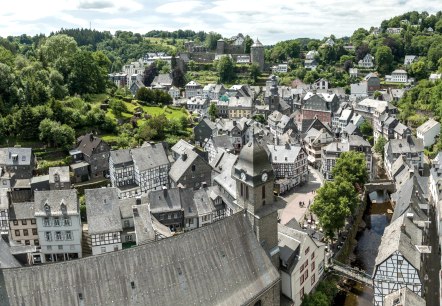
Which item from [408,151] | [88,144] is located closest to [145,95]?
[88,144]

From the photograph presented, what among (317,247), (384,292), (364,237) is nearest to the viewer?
(384,292)

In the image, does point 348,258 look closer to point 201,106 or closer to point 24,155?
point 24,155

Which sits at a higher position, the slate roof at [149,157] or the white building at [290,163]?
the slate roof at [149,157]

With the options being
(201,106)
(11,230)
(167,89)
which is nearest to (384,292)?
(11,230)

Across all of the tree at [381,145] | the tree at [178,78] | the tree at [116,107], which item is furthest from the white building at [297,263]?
the tree at [178,78]

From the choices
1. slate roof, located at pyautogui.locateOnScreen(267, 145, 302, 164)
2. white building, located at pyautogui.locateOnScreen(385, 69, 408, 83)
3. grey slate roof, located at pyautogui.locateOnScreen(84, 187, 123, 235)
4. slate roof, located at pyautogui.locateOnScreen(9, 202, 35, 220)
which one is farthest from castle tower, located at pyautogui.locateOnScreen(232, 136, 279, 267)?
white building, located at pyautogui.locateOnScreen(385, 69, 408, 83)

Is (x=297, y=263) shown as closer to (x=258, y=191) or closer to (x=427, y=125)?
(x=258, y=191)

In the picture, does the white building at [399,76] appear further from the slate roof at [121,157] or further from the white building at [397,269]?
the white building at [397,269]
